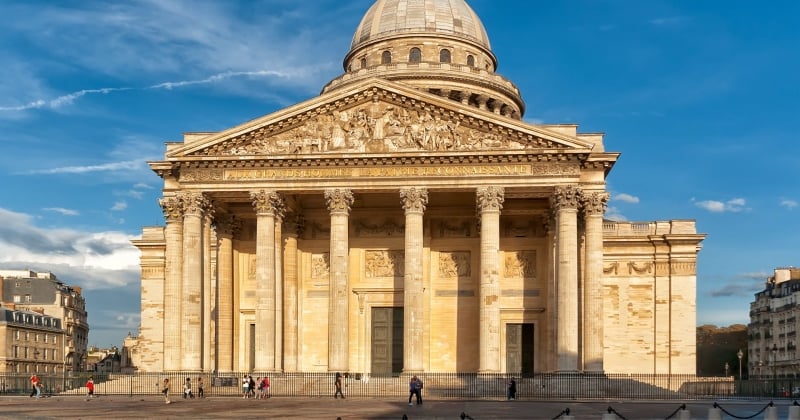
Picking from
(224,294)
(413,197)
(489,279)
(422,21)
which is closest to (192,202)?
(224,294)

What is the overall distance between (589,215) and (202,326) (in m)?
19.5

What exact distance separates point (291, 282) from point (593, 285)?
632 inches

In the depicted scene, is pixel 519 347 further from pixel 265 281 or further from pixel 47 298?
pixel 47 298

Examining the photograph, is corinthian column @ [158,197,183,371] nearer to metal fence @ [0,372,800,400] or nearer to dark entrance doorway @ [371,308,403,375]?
metal fence @ [0,372,800,400]

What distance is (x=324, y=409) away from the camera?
32875 millimetres

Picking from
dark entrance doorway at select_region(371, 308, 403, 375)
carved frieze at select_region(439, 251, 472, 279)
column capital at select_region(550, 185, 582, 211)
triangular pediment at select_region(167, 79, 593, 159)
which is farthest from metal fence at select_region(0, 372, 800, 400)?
triangular pediment at select_region(167, 79, 593, 159)

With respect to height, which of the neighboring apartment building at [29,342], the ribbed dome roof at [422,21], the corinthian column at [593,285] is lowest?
the neighboring apartment building at [29,342]

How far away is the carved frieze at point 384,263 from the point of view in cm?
5166

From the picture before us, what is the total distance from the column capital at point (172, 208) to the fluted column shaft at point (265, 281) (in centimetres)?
361

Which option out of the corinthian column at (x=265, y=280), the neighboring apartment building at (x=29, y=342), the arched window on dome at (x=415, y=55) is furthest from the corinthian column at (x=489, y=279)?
the neighboring apartment building at (x=29, y=342)

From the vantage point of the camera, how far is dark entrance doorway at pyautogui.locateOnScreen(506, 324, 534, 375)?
50.5m

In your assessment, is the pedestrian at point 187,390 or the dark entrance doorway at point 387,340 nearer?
the pedestrian at point 187,390

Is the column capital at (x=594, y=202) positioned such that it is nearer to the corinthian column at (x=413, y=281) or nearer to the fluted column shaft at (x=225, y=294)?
the corinthian column at (x=413, y=281)

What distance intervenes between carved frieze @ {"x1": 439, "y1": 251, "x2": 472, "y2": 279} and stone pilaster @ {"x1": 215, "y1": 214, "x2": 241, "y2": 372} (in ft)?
37.1
